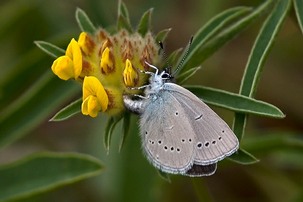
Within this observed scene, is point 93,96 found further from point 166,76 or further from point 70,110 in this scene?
point 166,76

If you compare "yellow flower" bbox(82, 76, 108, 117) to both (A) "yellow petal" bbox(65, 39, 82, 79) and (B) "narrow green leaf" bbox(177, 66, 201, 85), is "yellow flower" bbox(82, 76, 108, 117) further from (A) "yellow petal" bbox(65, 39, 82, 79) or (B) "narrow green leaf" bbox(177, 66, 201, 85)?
(B) "narrow green leaf" bbox(177, 66, 201, 85)

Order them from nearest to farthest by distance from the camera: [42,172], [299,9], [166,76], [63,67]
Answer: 1. [63,67]
2. [166,76]
3. [299,9]
4. [42,172]

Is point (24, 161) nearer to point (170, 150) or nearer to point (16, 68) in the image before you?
point (16, 68)

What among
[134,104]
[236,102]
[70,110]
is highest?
[70,110]

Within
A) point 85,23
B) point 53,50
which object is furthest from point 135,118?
point 53,50

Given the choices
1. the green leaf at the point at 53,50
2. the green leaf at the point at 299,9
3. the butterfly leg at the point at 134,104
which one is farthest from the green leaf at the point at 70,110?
the green leaf at the point at 299,9

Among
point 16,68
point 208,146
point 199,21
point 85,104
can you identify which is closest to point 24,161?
point 16,68
